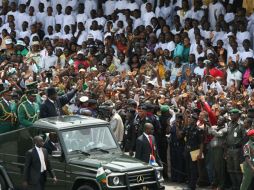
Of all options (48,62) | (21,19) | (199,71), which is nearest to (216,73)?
(199,71)

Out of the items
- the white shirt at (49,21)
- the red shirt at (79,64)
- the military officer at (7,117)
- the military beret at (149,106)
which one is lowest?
the military officer at (7,117)

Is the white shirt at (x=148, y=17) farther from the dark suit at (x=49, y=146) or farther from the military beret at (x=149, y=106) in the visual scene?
the dark suit at (x=49, y=146)

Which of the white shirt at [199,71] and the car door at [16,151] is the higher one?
the white shirt at [199,71]

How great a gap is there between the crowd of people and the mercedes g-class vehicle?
1037mm

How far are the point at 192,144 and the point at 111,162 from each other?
3.57 meters

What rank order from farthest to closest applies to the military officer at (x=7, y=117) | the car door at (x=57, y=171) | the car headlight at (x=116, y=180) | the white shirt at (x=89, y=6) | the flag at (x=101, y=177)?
1. the white shirt at (x=89, y=6)
2. the military officer at (x=7, y=117)
3. the car door at (x=57, y=171)
4. the car headlight at (x=116, y=180)
5. the flag at (x=101, y=177)

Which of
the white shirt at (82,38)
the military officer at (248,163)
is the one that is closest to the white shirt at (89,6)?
the white shirt at (82,38)

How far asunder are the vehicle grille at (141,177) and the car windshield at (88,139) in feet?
3.68

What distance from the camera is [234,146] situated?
17984mm

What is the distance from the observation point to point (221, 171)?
60.8ft

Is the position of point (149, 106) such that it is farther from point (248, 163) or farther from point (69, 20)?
point (69, 20)

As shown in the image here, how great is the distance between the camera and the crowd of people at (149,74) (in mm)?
18484

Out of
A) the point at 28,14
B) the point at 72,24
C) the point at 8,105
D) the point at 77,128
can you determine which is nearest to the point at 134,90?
the point at 8,105

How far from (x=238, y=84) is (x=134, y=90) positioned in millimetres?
2878
